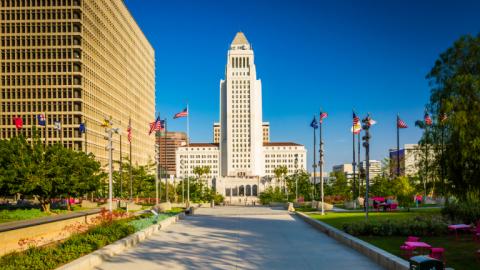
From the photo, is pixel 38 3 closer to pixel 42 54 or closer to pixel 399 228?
pixel 42 54

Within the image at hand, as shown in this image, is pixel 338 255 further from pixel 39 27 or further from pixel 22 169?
pixel 39 27

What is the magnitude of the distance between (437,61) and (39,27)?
3965 inches

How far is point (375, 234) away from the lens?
24344 mm

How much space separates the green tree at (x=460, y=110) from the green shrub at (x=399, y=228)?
2920 mm

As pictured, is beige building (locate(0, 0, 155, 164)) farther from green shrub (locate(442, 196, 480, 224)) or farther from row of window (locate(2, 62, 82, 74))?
green shrub (locate(442, 196, 480, 224))

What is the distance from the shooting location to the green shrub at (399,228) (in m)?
23.8

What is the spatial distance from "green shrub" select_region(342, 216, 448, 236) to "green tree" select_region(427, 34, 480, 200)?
2920 millimetres

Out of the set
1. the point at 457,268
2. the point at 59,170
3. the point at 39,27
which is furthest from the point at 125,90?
the point at 457,268

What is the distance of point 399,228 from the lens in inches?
945

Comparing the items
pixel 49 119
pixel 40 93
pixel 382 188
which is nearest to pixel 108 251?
pixel 382 188

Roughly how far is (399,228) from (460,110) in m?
6.60

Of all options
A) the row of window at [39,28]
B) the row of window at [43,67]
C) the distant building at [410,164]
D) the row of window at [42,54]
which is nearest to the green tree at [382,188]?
the distant building at [410,164]

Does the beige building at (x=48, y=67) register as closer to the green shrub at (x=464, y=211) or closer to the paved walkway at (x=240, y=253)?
the paved walkway at (x=240, y=253)

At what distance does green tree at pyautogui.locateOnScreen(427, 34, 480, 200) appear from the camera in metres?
24.7
